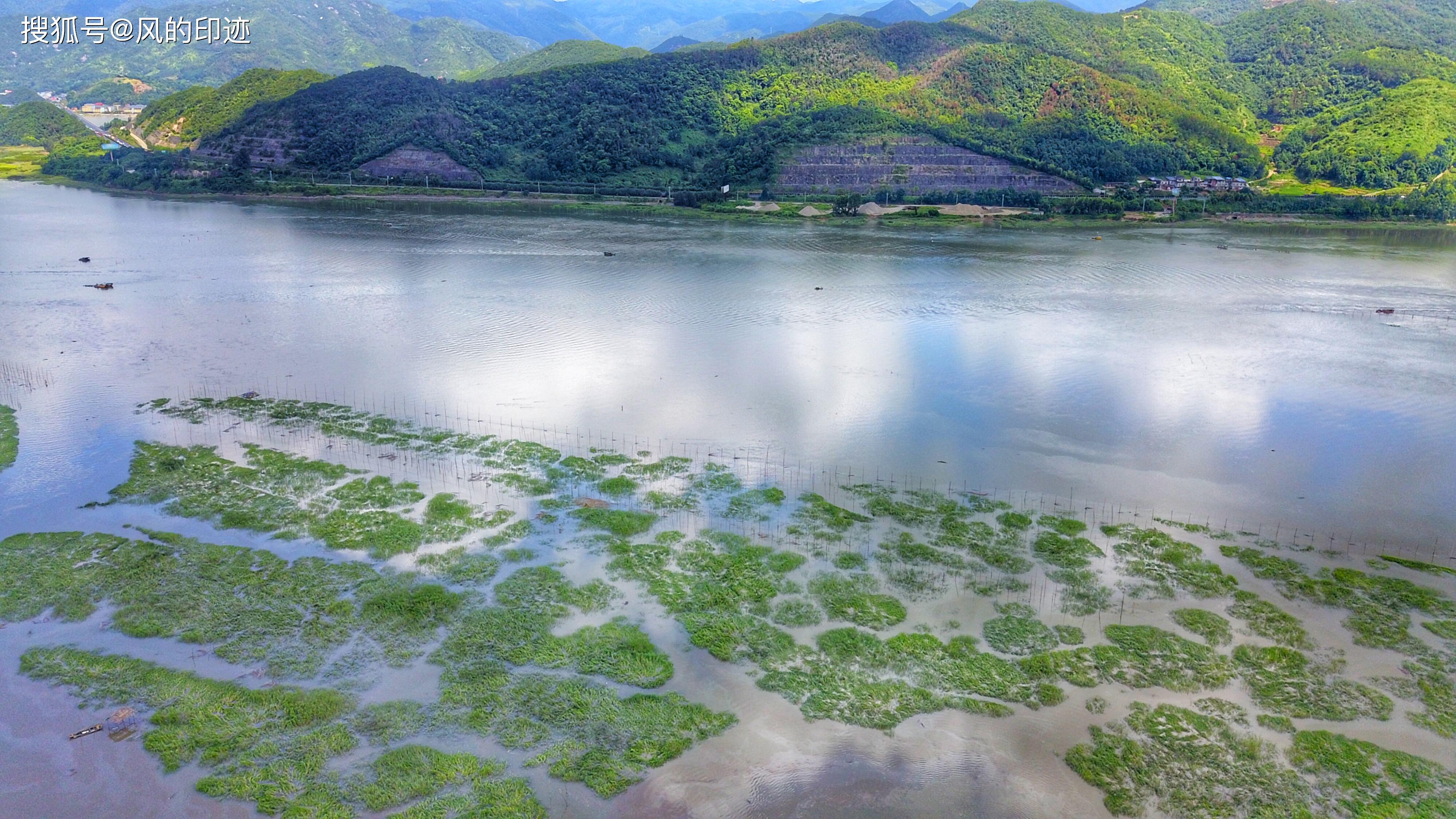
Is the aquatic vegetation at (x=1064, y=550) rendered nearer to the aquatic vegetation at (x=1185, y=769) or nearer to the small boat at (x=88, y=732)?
the aquatic vegetation at (x=1185, y=769)

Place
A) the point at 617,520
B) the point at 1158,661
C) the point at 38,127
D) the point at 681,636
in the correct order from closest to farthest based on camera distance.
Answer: the point at 1158,661 → the point at 681,636 → the point at 617,520 → the point at 38,127

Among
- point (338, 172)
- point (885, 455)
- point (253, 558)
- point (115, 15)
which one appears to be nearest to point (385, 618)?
point (253, 558)

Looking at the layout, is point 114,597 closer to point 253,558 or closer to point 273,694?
point 253,558

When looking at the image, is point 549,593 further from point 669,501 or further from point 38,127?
point 38,127

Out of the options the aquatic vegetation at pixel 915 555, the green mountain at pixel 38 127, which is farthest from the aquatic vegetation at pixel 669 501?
the green mountain at pixel 38 127

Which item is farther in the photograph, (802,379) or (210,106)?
(210,106)

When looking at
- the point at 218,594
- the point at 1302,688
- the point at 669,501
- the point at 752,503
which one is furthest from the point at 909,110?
the point at 218,594

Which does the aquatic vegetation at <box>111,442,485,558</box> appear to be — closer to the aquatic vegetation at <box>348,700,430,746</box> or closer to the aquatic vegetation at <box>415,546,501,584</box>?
the aquatic vegetation at <box>415,546,501,584</box>
